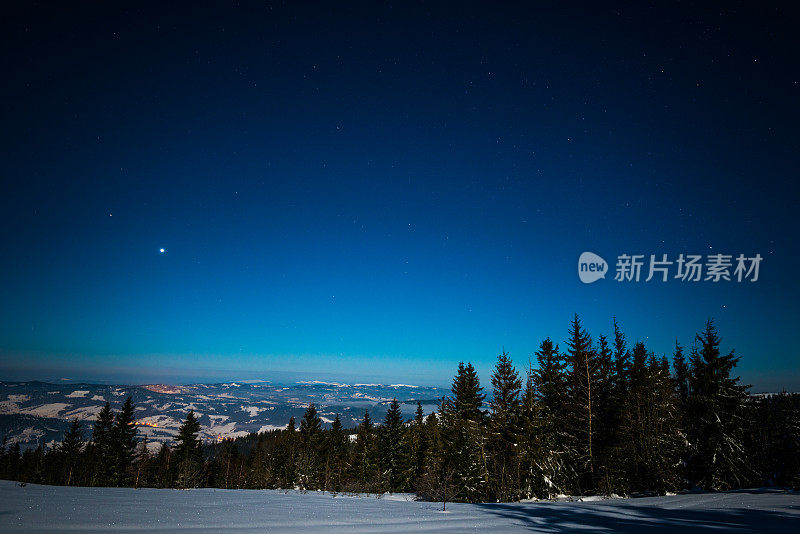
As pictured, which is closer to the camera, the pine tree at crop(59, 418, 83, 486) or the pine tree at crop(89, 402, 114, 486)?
the pine tree at crop(89, 402, 114, 486)

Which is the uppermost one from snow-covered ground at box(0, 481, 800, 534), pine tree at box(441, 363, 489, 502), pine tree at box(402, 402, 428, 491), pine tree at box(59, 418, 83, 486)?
snow-covered ground at box(0, 481, 800, 534)

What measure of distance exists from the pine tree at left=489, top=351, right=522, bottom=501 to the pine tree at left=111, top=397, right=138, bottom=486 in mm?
42628

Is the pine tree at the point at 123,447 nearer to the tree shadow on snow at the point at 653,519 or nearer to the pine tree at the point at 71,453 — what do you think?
the pine tree at the point at 71,453

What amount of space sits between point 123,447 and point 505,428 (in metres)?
46.1

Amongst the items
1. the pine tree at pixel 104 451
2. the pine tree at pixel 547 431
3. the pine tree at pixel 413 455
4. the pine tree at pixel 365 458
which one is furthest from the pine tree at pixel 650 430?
the pine tree at pixel 104 451

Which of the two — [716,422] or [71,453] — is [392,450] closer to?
[716,422]

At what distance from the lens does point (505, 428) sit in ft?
80.8

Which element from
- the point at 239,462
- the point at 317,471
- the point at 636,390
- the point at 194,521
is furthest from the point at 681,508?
the point at 239,462

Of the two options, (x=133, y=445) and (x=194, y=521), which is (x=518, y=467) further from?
(x=133, y=445)

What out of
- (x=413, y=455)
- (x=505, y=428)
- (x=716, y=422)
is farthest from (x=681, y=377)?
(x=413, y=455)

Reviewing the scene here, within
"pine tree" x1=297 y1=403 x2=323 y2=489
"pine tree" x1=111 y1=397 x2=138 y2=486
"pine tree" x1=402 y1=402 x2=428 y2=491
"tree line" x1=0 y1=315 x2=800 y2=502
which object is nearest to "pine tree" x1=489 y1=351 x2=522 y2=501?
"tree line" x1=0 y1=315 x2=800 y2=502

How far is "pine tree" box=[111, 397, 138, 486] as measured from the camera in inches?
1681

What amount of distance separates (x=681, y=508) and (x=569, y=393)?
729 inches

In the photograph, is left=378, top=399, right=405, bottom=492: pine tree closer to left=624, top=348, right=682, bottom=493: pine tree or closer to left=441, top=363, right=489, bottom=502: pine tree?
left=441, top=363, right=489, bottom=502: pine tree
